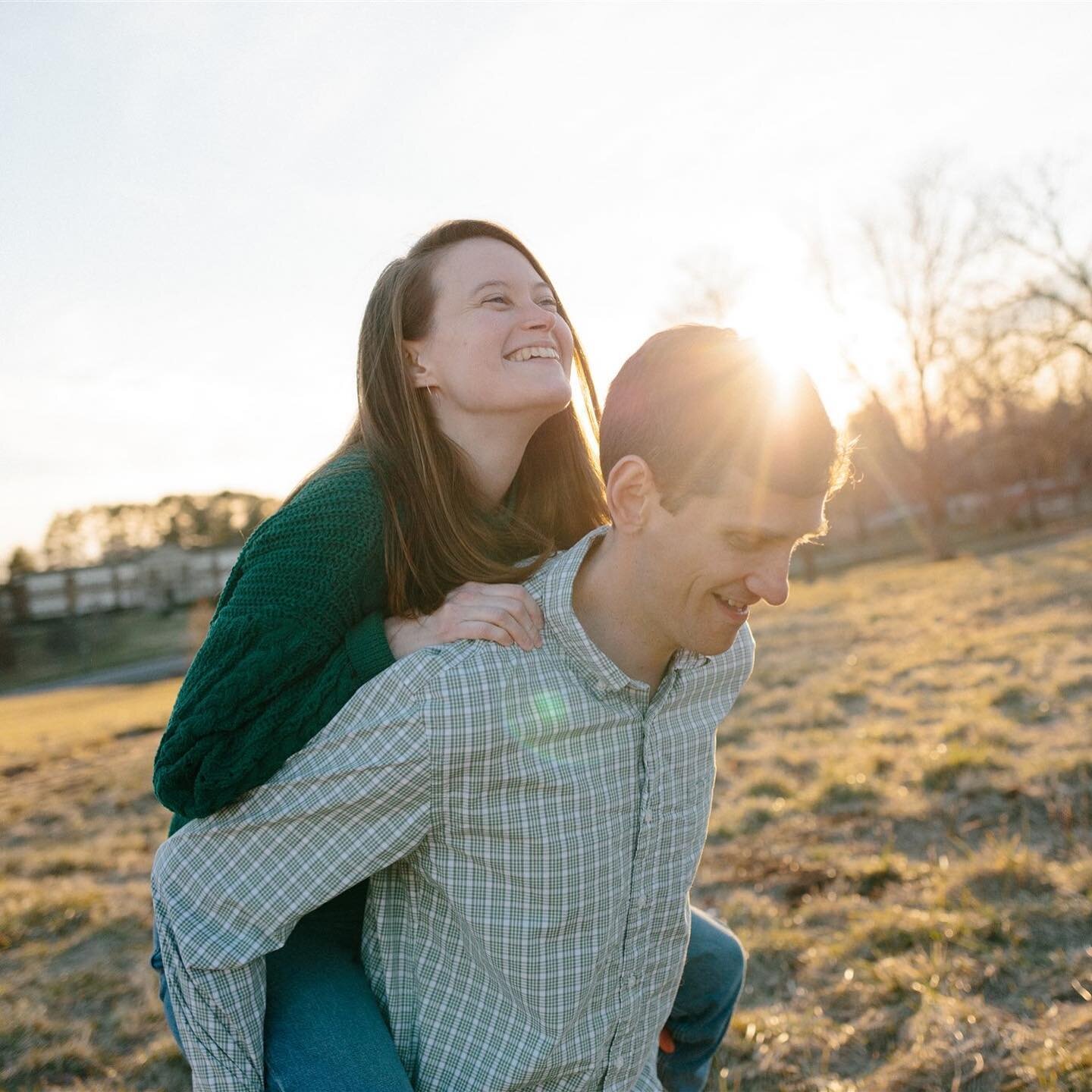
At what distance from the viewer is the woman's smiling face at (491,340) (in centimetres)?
256

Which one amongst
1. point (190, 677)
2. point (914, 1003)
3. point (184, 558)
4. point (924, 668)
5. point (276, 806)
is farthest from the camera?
point (184, 558)

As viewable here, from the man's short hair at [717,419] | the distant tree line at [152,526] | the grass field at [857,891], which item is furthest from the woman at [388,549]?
the distant tree line at [152,526]

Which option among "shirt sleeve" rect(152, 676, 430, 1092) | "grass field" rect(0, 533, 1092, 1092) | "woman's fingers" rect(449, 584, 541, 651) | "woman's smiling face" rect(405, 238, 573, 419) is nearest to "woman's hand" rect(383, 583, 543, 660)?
"woman's fingers" rect(449, 584, 541, 651)

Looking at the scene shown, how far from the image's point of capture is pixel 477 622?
2.07 meters

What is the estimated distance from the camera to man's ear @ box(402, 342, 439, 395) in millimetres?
2680

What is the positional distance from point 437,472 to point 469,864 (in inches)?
37.1

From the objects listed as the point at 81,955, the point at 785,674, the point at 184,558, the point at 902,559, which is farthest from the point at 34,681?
the point at 81,955

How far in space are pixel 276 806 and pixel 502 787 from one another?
0.42 meters

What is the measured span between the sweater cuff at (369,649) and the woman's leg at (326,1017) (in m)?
0.57

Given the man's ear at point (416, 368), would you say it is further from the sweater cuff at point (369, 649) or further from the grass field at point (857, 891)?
the grass field at point (857, 891)

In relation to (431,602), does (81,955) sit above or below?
below

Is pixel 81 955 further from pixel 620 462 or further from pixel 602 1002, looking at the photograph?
pixel 620 462

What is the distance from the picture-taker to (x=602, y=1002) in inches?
83.2

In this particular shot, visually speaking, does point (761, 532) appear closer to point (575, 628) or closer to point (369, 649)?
point (575, 628)
